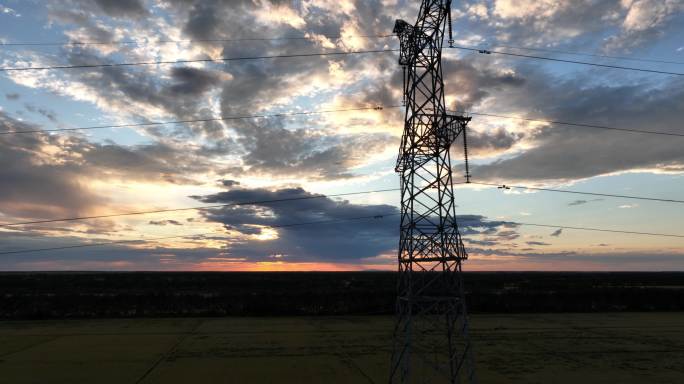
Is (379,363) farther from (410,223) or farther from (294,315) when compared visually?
(294,315)

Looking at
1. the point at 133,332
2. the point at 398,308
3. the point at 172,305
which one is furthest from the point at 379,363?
the point at 172,305

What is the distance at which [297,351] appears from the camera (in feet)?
87.8

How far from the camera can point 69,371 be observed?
22.0 m

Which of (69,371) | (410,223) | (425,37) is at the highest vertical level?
(425,37)

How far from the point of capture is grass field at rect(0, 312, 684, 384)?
69.8ft

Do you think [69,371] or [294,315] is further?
[294,315]

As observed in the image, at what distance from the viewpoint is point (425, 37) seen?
1582cm

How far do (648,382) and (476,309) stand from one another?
28.9m

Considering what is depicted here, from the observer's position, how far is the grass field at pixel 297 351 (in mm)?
21281

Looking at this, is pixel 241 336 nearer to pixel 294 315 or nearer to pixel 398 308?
pixel 294 315

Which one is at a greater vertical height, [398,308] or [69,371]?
[398,308]

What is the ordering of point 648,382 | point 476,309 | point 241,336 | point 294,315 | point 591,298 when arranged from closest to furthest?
point 648,382 < point 241,336 < point 294,315 < point 476,309 < point 591,298

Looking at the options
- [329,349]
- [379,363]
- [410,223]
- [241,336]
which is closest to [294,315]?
[241,336]

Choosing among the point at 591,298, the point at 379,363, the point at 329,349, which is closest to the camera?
the point at 379,363
